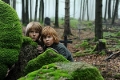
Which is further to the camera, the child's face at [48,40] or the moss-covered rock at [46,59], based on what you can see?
the child's face at [48,40]

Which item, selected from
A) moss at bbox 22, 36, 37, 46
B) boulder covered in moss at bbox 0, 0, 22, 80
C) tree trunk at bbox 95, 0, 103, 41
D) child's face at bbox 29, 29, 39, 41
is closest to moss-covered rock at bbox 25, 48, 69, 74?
boulder covered in moss at bbox 0, 0, 22, 80

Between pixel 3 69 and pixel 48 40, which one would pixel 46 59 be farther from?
pixel 3 69

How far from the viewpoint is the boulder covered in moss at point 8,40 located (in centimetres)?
486

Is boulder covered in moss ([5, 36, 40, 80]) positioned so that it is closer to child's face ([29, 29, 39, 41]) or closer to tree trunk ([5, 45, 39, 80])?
tree trunk ([5, 45, 39, 80])

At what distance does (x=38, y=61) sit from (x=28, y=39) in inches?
30.9

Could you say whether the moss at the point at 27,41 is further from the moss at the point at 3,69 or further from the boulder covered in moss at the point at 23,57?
the moss at the point at 3,69

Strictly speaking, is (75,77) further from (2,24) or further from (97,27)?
(97,27)

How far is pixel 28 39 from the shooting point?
541cm

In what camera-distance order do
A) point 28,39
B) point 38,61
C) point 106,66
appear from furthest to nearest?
1. point 106,66
2. point 28,39
3. point 38,61

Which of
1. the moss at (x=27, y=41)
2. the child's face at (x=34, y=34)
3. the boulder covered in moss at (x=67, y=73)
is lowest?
the boulder covered in moss at (x=67, y=73)

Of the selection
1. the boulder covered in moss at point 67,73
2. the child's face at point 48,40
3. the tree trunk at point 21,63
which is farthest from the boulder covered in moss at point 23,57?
the boulder covered in moss at point 67,73

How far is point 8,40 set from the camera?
499cm

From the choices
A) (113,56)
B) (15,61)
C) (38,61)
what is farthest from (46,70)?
(113,56)

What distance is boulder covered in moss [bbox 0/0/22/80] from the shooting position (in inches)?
191
